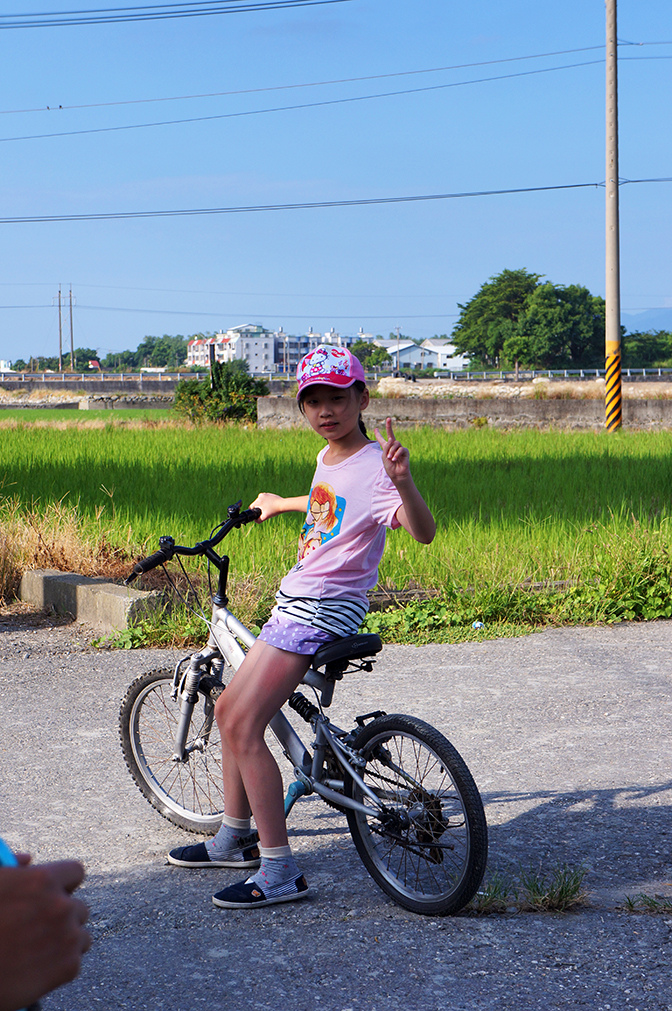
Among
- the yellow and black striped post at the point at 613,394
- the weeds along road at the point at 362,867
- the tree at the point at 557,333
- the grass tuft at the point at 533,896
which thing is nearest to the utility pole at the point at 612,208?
the yellow and black striped post at the point at 613,394

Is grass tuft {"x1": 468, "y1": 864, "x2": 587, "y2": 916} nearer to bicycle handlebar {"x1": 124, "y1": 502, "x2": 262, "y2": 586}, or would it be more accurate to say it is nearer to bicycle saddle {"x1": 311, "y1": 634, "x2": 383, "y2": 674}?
bicycle saddle {"x1": 311, "y1": 634, "x2": 383, "y2": 674}

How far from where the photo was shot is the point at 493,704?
575 cm

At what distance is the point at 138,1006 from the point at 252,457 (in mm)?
13053

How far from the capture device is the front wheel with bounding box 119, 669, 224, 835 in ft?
13.4

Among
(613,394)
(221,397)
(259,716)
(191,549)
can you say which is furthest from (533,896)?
(221,397)

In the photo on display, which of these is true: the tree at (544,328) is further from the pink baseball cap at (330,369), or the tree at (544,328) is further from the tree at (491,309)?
the pink baseball cap at (330,369)

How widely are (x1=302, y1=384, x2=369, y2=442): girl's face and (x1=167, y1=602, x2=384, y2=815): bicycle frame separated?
76 cm

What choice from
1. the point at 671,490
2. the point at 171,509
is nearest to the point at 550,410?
the point at 671,490

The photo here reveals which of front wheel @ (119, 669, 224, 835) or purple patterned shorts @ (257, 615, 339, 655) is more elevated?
purple patterned shorts @ (257, 615, 339, 655)

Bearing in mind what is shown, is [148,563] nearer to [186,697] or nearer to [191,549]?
[191,549]

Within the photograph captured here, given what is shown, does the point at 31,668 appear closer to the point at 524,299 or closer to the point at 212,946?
the point at 212,946

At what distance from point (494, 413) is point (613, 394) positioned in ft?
11.2

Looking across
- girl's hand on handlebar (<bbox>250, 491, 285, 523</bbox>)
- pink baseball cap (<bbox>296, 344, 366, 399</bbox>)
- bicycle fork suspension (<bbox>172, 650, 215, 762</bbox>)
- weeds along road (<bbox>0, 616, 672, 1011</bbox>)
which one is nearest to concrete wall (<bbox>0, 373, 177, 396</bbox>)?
weeds along road (<bbox>0, 616, 672, 1011</bbox>)

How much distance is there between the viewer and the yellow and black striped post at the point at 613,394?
22.3 m
